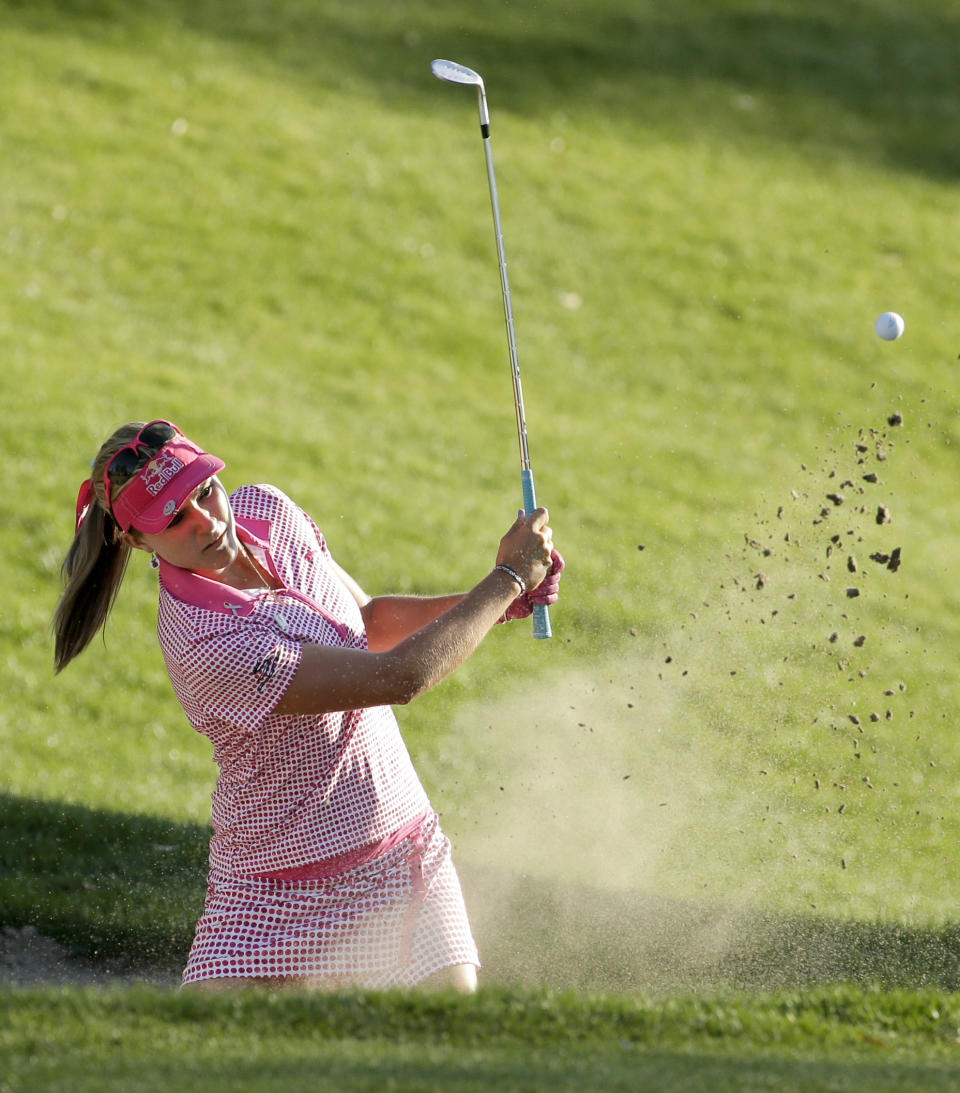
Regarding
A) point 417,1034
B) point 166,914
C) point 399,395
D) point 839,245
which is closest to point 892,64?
point 839,245

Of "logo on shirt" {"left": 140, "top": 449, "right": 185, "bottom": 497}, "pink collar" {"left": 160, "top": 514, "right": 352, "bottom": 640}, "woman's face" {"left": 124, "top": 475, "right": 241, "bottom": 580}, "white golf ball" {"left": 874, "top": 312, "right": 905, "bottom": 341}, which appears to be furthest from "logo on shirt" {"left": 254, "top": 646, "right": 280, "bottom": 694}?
"white golf ball" {"left": 874, "top": 312, "right": 905, "bottom": 341}

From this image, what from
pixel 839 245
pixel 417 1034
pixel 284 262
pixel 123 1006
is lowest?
pixel 284 262

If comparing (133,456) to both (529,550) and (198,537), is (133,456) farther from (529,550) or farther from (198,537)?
(529,550)

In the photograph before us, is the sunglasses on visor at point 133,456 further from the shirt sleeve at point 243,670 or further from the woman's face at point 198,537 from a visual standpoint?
the shirt sleeve at point 243,670

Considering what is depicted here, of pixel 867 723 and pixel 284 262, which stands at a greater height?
pixel 867 723

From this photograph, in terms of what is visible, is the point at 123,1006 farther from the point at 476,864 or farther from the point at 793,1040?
the point at 476,864

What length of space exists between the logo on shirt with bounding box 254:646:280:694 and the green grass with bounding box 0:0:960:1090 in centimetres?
74

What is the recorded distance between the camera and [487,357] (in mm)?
10953

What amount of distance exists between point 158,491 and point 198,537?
147mm

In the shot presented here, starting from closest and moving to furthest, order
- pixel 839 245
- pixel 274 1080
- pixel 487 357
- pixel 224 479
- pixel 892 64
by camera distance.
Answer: pixel 274 1080, pixel 224 479, pixel 487 357, pixel 839 245, pixel 892 64

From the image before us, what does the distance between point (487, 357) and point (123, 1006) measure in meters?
8.05

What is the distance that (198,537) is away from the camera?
355 cm

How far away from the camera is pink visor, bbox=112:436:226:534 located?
3.48 m

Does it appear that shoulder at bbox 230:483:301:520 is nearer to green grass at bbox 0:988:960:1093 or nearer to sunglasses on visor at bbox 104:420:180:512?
sunglasses on visor at bbox 104:420:180:512
